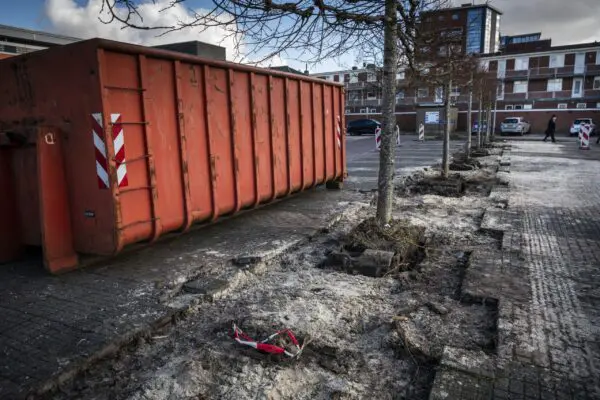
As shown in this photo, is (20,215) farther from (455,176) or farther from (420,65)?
(455,176)

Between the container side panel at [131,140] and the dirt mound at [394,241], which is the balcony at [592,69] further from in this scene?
the container side panel at [131,140]

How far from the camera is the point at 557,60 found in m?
51.8

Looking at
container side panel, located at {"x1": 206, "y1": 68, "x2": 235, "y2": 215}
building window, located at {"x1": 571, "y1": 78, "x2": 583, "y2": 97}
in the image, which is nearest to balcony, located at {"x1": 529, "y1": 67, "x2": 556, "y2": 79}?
building window, located at {"x1": 571, "y1": 78, "x2": 583, "y2": 97}

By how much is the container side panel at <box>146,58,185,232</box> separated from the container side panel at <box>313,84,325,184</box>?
162 inches

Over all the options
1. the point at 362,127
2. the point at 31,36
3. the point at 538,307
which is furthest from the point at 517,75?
the point at 538,307

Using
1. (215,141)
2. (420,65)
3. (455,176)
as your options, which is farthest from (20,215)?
(455,176)

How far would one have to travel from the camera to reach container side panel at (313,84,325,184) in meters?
8.87

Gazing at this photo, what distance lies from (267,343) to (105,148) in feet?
9.04

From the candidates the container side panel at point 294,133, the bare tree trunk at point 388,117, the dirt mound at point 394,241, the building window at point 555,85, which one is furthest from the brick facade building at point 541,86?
the dirt mound at point 394,241

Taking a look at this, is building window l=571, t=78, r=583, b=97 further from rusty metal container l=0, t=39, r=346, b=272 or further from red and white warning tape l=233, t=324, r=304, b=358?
red and white warning tape l=233, t=324, r=304, b=358

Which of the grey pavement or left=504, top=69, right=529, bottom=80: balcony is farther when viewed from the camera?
left=504, top=69, right=529, bottom=80: balcony

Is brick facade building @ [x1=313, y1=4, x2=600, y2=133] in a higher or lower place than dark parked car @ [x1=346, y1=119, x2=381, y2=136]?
higher

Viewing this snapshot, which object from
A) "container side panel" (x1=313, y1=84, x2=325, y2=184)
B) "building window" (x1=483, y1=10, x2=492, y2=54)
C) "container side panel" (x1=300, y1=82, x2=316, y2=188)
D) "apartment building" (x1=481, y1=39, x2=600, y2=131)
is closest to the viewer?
"container side panel" (x1=300, y1=82, x2=316, y2=188)

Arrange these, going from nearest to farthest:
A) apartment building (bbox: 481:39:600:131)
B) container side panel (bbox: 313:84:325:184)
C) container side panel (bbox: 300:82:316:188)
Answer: container side panel (bbox: 300:82:316:188), container side panel (bbox: 313:84:325:184), apartment building (bbox: 481:39:600:131)
